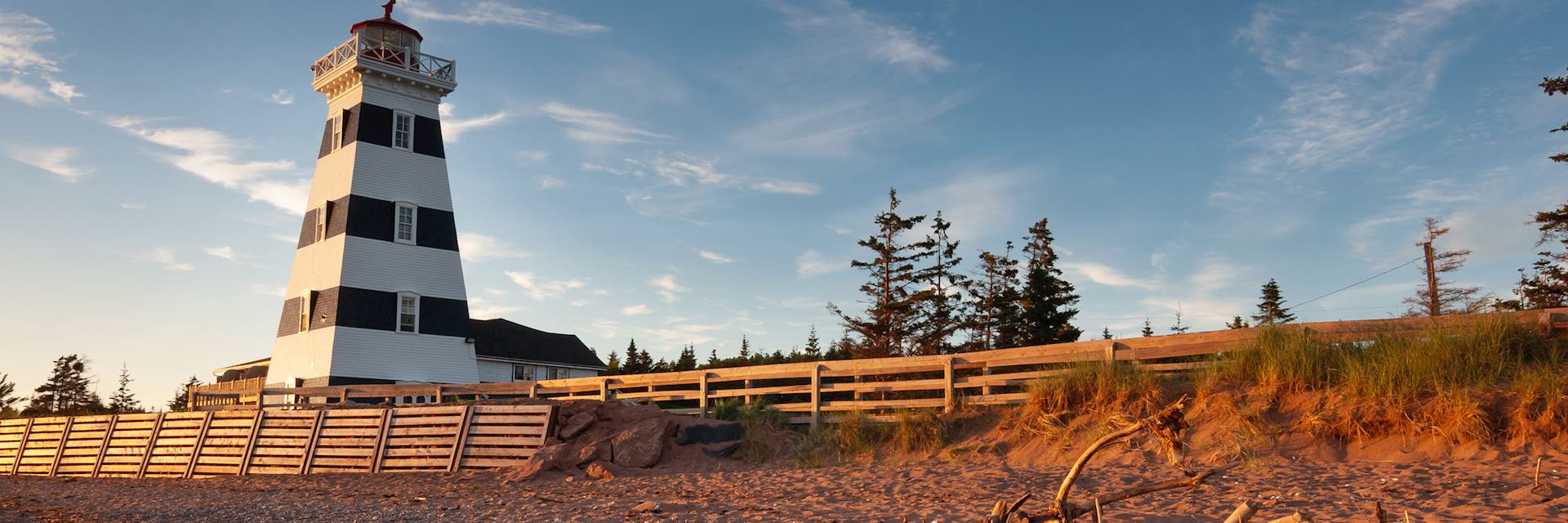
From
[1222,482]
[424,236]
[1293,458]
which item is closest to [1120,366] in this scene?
[1293,458]

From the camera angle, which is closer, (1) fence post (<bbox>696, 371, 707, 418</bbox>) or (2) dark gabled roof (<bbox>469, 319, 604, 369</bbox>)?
(1) fence post (<bbox>696, 371, 707, 418</bbox>)

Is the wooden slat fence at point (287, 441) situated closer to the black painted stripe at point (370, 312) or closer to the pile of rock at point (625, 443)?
the pile of rock at point (625, 443)

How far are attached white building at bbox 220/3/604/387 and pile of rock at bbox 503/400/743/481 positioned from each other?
13.0m

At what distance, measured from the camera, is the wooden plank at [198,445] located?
67.5 ft

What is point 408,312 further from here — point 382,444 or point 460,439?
point 460,439

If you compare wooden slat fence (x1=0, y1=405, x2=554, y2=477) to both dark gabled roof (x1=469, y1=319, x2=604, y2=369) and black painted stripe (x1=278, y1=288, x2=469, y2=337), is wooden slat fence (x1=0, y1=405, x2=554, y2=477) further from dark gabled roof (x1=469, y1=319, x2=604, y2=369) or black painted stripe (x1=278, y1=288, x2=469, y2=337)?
dark gabled roof (x1=469, y1=319, x2=604, y2=369)

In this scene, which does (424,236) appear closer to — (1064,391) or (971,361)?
(971,361)

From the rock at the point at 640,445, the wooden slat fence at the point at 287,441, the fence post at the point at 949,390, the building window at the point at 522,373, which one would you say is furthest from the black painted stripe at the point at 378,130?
the fence post at the point at 949,390

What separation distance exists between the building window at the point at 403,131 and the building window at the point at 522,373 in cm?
1481

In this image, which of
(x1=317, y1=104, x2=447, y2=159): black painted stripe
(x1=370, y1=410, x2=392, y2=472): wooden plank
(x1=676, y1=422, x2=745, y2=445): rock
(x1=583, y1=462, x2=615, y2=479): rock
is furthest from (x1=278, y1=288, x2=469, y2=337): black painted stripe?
(x1=583, y1=462, x2=615, y2=479): rock

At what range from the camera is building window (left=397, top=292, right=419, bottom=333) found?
2891 cm

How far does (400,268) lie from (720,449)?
1638 cm

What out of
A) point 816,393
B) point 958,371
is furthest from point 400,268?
point 958,371

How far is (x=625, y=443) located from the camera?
1605 centimetres
